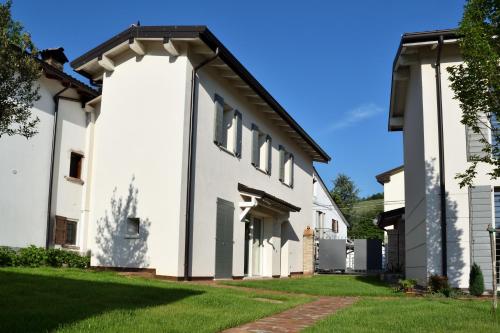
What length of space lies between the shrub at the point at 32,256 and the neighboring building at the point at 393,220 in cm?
1436

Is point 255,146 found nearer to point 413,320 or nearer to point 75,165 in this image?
point 75,165

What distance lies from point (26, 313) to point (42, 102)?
1173 cm

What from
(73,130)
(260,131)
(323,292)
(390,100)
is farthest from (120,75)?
(390,100)

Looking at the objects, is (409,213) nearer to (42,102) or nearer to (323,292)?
(323,292)

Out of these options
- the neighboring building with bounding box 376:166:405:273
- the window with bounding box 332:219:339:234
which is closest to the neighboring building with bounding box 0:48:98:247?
the neighboring building with bounding box 376:166:405:273

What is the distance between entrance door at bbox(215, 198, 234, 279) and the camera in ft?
52.2

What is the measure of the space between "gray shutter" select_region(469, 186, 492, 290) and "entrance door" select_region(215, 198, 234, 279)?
6.90 m

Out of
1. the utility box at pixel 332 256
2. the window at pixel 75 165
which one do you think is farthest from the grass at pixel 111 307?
the utility box at pixel 332 256

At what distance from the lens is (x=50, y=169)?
680 inches

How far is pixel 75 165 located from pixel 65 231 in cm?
245

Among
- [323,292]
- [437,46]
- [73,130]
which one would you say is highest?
[437,46]

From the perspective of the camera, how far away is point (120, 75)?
52.1 ft

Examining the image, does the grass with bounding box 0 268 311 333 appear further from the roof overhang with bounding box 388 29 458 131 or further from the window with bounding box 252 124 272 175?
the window with bounding box 252 124 272 175

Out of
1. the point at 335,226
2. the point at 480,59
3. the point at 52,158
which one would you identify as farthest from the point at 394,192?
the point at 480,59
